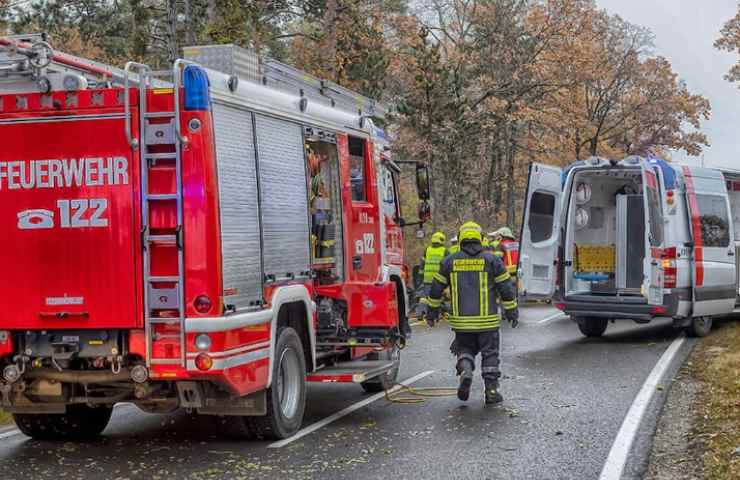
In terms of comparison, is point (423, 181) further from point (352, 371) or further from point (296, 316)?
point (296, 316)

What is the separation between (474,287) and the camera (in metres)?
9.48

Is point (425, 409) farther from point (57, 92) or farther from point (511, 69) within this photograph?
point (511, 69)

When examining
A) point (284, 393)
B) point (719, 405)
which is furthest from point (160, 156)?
point (719, 405)

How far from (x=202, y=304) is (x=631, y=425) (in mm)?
3897

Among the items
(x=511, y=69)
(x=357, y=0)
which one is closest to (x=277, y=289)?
(x=357, y=0)

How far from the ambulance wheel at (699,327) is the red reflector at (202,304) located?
400 inches

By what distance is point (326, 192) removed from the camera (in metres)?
9.32

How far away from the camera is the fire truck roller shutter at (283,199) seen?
7.65 m

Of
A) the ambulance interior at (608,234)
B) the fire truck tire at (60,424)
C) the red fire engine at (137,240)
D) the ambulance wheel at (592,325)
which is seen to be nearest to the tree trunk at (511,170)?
the ambulance interior at (608,234)

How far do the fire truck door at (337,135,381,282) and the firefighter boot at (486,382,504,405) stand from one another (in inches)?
62.6

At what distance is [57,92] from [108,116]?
439 mm

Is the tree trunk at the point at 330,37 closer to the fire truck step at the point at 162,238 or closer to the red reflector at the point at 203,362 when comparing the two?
the fire truck step at the point at 162,238

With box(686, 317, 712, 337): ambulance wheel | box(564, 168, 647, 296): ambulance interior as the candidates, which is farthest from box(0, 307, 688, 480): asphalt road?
box(564, 168, 647, 296): ambulance interior

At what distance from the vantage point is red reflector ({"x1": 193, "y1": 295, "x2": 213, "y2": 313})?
22.1 ft
